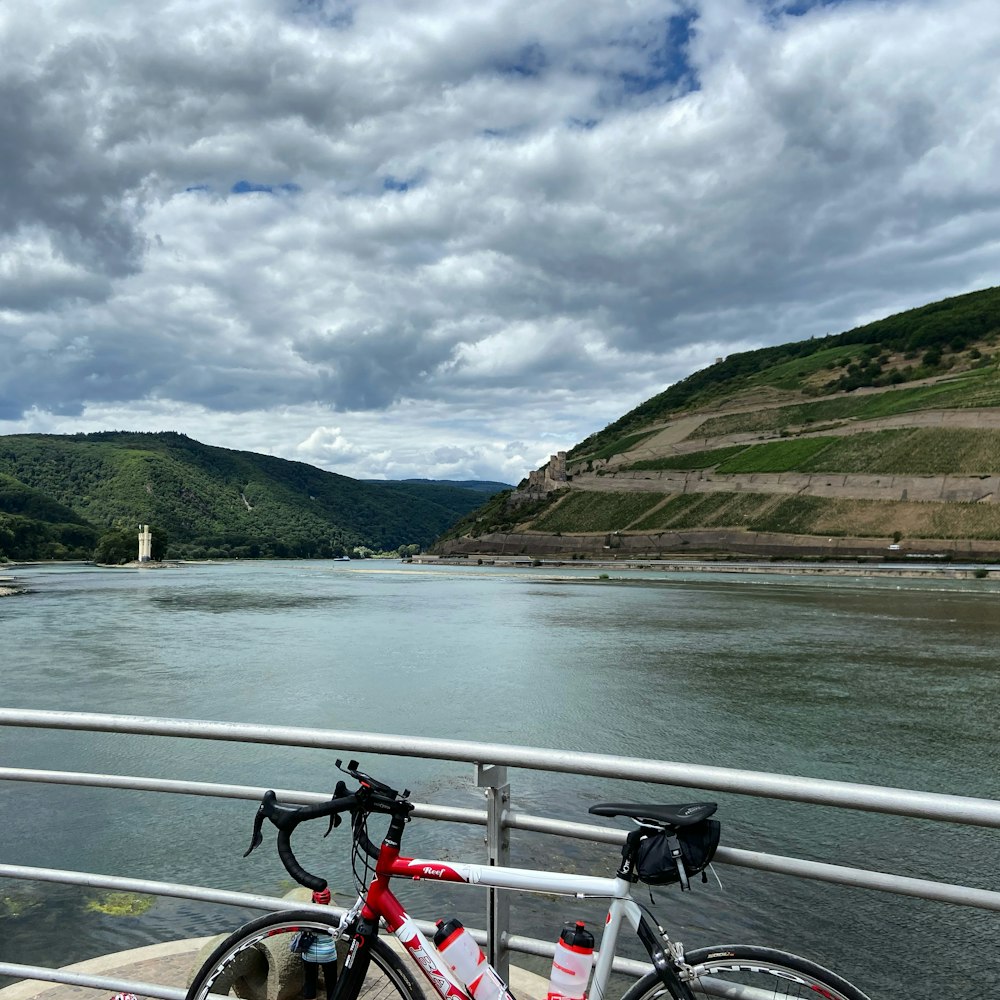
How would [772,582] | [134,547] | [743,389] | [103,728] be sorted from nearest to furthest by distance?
[103,728]
[772,582]
[134,547]
[743,389]

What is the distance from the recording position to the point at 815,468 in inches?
4417

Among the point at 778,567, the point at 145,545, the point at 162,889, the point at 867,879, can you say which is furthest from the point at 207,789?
the point at 145,545

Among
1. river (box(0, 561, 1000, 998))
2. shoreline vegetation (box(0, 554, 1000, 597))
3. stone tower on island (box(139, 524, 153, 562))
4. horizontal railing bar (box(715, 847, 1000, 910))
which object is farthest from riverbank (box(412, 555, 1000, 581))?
horizontal railing bar (box(715, 847, 1000, 910))

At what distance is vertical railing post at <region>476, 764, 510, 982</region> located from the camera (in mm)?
2770

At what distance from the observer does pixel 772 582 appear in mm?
77688

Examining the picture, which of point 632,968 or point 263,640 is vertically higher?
point 632,968

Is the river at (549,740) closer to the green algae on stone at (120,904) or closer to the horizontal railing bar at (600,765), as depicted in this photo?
the green algae on stone at (120,904)

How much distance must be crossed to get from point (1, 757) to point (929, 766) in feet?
49.8

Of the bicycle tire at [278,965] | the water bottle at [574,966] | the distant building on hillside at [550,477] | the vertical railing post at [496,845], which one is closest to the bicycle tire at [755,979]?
the water bottle at [574,966]

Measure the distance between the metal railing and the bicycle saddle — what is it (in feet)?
0.22

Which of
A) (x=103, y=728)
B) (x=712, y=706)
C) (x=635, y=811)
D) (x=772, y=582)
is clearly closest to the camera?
(x=635, y=811)

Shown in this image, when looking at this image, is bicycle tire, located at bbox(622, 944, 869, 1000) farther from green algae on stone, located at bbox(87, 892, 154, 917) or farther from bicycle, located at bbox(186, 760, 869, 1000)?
green algae on stone, located at bbox(87, 892, 154, 917)

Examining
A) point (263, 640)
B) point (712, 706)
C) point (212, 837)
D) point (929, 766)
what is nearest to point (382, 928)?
point (212, 837)

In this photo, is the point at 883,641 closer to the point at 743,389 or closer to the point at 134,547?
the point at 134,547
